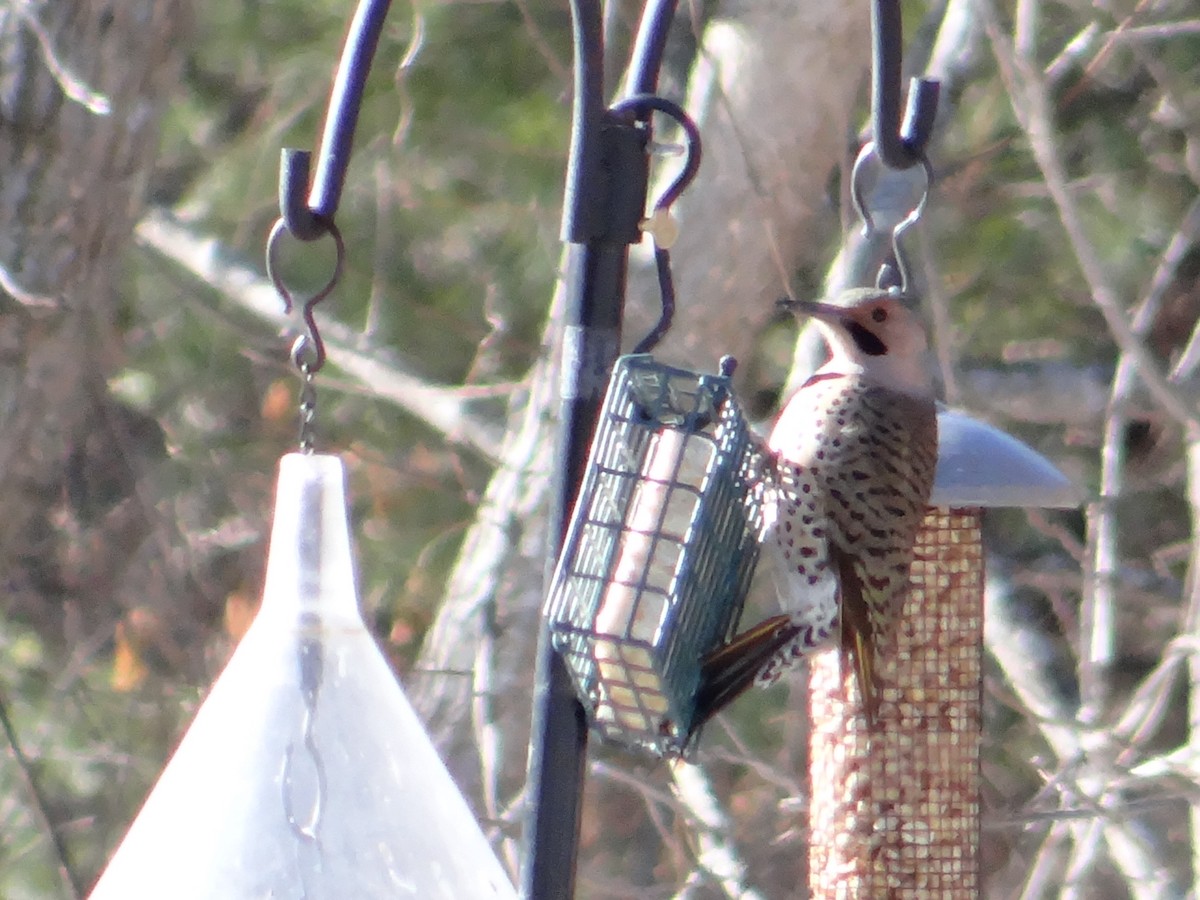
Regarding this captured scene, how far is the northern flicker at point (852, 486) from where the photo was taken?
314cm

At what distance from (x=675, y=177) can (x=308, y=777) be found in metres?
0.78

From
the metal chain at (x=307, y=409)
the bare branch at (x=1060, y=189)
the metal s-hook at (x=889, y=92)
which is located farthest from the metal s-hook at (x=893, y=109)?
the bare branch at (x=1060, y=189)

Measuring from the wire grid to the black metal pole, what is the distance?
115 centimetres

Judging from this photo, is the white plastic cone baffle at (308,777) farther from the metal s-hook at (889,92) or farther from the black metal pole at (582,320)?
the metal s-hook at (889,92)

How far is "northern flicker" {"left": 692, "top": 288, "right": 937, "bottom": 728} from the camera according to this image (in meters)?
3.14

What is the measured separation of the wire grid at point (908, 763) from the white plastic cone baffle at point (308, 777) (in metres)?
1.51

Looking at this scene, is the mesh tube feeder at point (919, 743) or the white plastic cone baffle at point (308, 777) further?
the mesh tube feeder at point (919, 743)

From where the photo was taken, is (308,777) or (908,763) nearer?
(308,777)

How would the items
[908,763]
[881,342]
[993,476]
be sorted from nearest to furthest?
[993,476] < [908,763] < [881,342]

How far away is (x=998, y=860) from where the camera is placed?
6.77 metres

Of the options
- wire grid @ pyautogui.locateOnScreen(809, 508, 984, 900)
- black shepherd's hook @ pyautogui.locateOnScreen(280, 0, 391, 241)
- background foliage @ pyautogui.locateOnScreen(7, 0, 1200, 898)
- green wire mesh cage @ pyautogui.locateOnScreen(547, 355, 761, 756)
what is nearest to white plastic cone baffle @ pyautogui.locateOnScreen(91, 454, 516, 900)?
black shepherd's hook @ pyautogui.locateOnScreen(280, 0, 391, 241)

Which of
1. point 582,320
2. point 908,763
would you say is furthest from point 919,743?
point 582,320

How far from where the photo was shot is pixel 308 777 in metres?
1.73

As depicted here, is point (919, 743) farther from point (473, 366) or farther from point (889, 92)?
point (473, 366)
